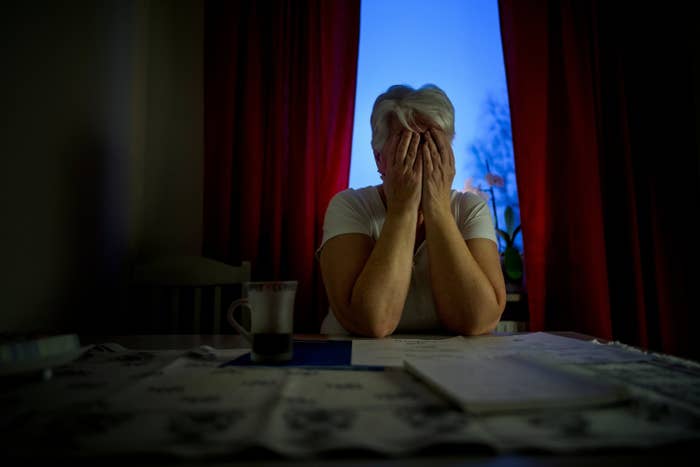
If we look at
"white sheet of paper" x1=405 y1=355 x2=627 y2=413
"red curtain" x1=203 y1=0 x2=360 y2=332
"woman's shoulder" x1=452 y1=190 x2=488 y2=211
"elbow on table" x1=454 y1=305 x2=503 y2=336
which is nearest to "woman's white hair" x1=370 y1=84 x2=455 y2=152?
"woman's shoulder" x1=452 y1=190 x2=488 y2=211

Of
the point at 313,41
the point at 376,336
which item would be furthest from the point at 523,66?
the point at 376,336

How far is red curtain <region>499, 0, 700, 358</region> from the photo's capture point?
178 centimetres

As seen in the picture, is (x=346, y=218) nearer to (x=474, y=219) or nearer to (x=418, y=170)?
(x=418, y=170)

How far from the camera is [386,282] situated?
2.95 ft

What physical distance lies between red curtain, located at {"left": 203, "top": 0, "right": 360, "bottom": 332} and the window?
0.56 ft

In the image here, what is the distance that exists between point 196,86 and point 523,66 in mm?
1552

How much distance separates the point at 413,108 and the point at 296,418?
37.9 inches

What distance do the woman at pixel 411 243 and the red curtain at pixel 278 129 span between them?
2.00ft

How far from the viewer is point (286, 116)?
183 cm

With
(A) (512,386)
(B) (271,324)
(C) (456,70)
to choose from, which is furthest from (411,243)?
(C) (456,70)

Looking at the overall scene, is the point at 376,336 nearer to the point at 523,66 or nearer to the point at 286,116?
the point at 286,116

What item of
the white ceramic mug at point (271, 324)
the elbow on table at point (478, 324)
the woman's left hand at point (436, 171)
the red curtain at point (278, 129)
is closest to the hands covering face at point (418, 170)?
the woman's left hand at point (436, 171)

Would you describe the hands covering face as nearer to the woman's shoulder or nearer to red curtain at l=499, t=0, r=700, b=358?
the woman's shoulder

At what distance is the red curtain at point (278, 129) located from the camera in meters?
1.76
